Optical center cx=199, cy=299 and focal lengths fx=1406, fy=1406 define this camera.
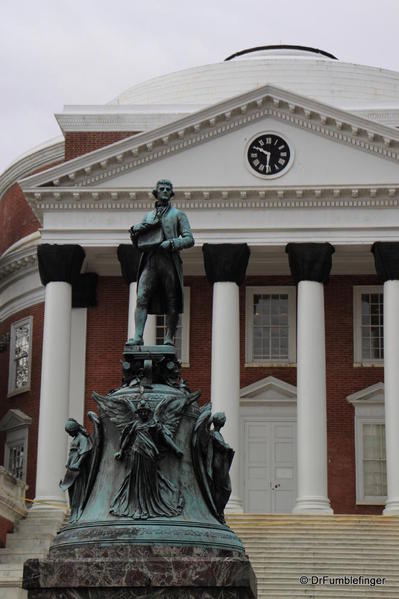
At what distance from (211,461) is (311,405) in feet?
78.9

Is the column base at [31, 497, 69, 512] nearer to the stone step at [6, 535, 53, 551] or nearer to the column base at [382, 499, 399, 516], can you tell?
the stone step at [6, 535, 53, 551]

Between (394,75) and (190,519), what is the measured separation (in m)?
45.1

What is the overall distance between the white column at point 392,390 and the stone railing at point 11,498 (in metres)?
9.39

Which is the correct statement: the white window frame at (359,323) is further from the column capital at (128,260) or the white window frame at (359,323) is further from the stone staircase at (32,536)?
the stone staircase at (32,536)

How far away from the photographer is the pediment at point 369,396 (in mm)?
41094

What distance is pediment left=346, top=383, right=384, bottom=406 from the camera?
41.1m

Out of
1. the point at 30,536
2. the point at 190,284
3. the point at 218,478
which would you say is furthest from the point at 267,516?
the point at 218,478

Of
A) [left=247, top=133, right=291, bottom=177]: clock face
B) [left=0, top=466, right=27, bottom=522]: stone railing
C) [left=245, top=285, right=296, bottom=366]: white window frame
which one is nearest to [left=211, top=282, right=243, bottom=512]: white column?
[left=247, top=133, right=291, bottom=177]: clock face

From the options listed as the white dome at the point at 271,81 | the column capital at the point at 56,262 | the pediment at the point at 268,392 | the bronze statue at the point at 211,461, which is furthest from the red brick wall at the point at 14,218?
the bronze statue at the point at 211,461

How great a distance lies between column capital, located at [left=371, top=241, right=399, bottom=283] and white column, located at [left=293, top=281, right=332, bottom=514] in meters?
1.79

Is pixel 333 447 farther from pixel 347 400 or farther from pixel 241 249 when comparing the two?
pixel 241 249

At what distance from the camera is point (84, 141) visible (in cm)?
4300

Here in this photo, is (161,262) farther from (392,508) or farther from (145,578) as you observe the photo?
(392,508)

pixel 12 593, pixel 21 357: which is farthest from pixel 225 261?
pixel 12 593
